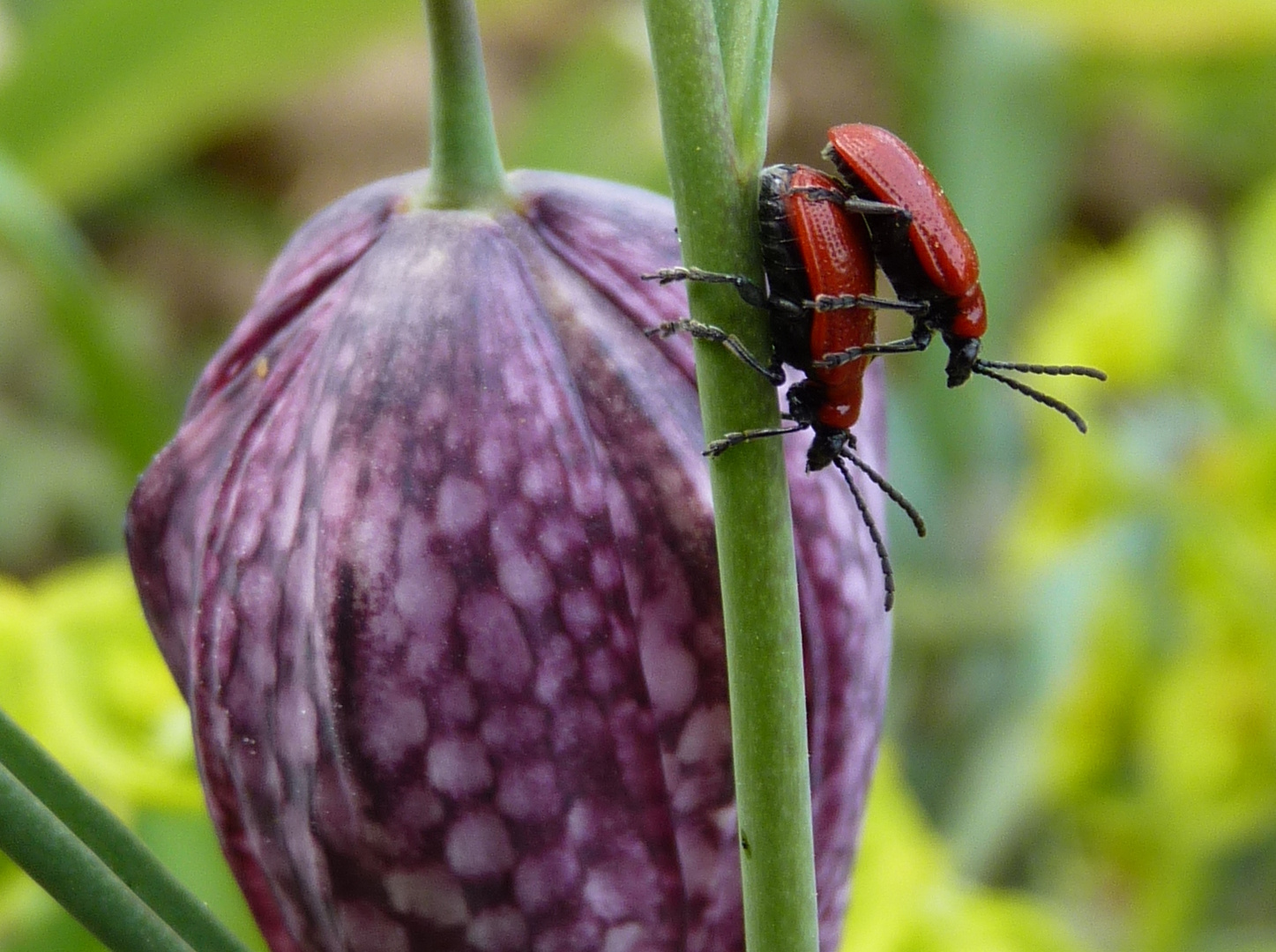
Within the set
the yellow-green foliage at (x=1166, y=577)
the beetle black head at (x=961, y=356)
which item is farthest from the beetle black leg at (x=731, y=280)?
the yellow-green foliage at (x=1166, y=577)

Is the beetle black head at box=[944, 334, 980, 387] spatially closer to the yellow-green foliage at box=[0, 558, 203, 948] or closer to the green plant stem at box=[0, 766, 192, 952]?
the green plant stem at box=[0, 766, 192, 952]

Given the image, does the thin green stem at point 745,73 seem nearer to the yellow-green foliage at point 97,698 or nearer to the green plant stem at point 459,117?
the green plant stem at point 459,117

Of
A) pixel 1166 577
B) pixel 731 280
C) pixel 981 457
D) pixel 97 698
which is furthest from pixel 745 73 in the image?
pixel 981 457

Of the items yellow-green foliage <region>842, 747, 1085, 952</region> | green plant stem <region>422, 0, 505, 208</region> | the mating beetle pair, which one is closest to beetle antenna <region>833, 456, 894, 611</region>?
the mating beetle pair

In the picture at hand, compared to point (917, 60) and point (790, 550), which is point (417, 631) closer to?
point (790, 550)

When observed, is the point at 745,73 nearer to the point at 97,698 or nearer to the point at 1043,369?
the point at 1043,369

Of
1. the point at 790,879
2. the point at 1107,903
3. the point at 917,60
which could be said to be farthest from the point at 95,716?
the point at 917,60

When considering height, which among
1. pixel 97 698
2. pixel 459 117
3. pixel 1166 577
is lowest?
pixel 1166 577
